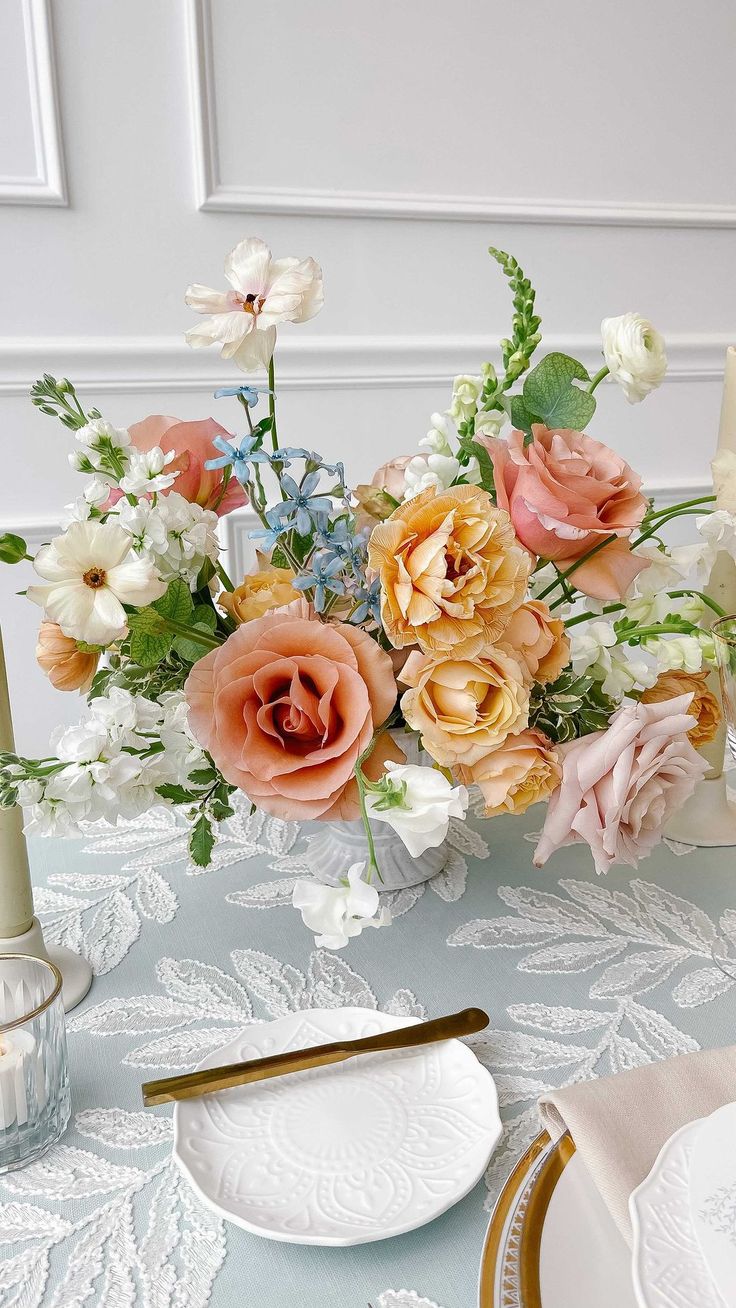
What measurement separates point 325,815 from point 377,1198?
19 centimetres

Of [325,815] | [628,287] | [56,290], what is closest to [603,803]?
[325,815]

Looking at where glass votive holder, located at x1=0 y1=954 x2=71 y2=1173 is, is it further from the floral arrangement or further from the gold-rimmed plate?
the gold-rimmed plate

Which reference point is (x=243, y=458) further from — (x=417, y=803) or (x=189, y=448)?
(x=417, y=803)

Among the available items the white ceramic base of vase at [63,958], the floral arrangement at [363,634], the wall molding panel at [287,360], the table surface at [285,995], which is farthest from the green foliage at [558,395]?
the wall molding panel at [287,360]

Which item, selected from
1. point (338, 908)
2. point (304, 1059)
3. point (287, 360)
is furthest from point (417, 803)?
point (287, 360)

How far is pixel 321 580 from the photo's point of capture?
1.79 feet

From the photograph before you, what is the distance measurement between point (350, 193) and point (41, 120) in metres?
0.52

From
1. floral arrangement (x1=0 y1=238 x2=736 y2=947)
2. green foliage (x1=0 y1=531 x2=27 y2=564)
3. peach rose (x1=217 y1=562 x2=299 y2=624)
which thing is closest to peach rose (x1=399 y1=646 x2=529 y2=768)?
floral arrangement (x1=0 y1=238 x2=736 y2=947)

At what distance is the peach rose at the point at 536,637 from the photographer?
529 millimetres

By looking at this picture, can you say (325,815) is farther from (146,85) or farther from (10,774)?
(146,85)

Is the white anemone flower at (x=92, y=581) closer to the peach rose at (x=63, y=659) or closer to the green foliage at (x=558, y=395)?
the peach rose at (x=63, y=659)

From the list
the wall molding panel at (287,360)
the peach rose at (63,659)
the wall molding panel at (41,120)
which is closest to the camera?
the peach rose at (63,659)

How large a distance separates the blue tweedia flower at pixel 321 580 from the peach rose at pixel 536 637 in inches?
3.9

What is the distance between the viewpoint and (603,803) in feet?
1.72
